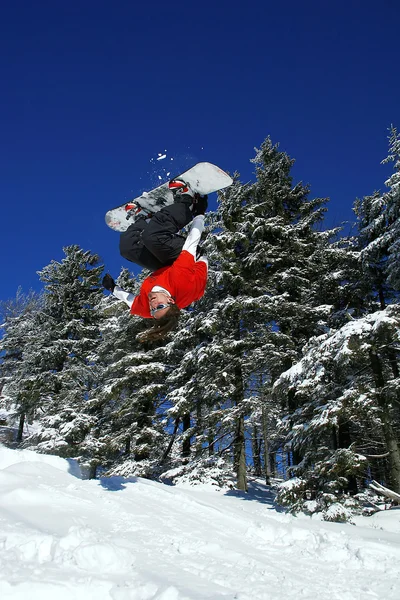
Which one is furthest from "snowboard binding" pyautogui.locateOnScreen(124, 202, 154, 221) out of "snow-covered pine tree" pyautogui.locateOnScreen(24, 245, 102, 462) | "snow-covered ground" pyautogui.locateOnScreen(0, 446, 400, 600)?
"snow-covered pine tree" pyautogui.locateOnScreen(24, 245, 102, 462)

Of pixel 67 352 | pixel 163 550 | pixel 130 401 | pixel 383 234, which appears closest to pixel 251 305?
pixel 383 234

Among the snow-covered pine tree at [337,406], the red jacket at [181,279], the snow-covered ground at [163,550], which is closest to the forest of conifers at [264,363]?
the snow-covered pine tree at [337,406]

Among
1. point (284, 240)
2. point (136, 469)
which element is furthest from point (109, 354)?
point (284, 240)

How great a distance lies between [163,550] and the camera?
3887 millimetres

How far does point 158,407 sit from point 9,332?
17.9 meters

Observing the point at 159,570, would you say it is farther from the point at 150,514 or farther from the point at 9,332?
the point at 9,332

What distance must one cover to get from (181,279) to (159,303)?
0.44 meters

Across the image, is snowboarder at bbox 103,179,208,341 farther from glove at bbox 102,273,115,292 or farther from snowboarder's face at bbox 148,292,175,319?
glove at bbox 102,273,115,292

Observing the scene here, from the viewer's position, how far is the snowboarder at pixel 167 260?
4.52 meters

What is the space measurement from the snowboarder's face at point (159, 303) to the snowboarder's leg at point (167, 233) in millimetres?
524

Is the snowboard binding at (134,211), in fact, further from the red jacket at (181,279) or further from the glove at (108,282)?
the red jacket at (181,279)

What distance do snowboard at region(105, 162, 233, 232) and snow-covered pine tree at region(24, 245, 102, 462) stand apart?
1144cm

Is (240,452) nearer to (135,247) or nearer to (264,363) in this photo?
(264,363)

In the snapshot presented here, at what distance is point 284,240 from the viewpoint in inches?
554
